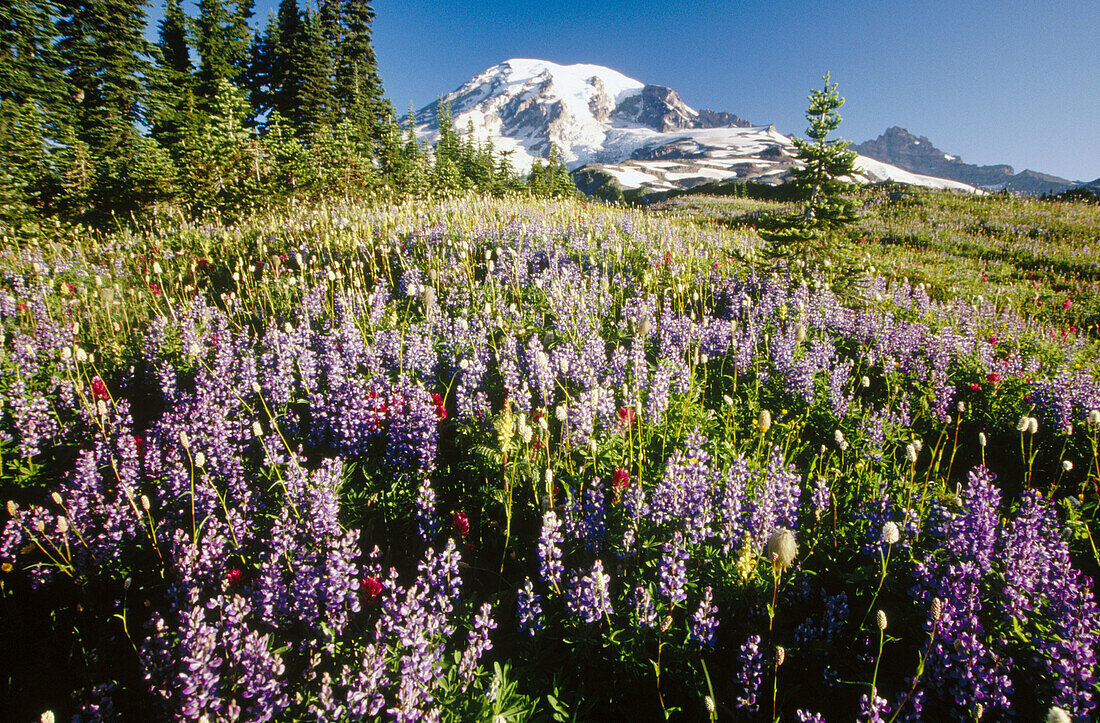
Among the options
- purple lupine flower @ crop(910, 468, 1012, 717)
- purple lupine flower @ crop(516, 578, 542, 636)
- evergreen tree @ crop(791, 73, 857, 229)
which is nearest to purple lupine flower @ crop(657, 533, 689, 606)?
purple lupine flower @ crop(516, 578, 542, 636)

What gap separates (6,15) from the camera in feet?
53.3

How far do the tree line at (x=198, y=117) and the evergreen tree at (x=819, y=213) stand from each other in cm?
1196

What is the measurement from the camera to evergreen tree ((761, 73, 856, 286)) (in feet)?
24.3

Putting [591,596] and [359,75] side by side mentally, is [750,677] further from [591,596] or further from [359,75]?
[359,75]

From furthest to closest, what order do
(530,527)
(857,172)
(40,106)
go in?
(40,106) < (857,172) < (530,527)

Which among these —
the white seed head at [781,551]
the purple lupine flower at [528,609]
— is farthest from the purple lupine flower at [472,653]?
the white seed head at [781,551]

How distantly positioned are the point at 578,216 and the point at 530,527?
952 centimetres

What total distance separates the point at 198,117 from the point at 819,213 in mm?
24938

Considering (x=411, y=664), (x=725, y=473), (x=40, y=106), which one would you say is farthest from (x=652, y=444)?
(x=40, y=106)

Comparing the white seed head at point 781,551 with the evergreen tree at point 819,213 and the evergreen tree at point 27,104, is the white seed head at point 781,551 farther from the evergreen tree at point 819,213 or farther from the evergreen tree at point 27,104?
the evergreen tree at point 27,104

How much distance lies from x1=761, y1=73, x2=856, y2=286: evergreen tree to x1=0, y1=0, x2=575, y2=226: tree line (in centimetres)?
1196

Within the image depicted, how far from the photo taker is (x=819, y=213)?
762 centimetres

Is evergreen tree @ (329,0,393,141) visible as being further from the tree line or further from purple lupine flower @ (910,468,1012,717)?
purple lupine flower @ (910,468,1012,717)

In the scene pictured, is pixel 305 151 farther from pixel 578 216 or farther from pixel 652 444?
pixel 652 444
